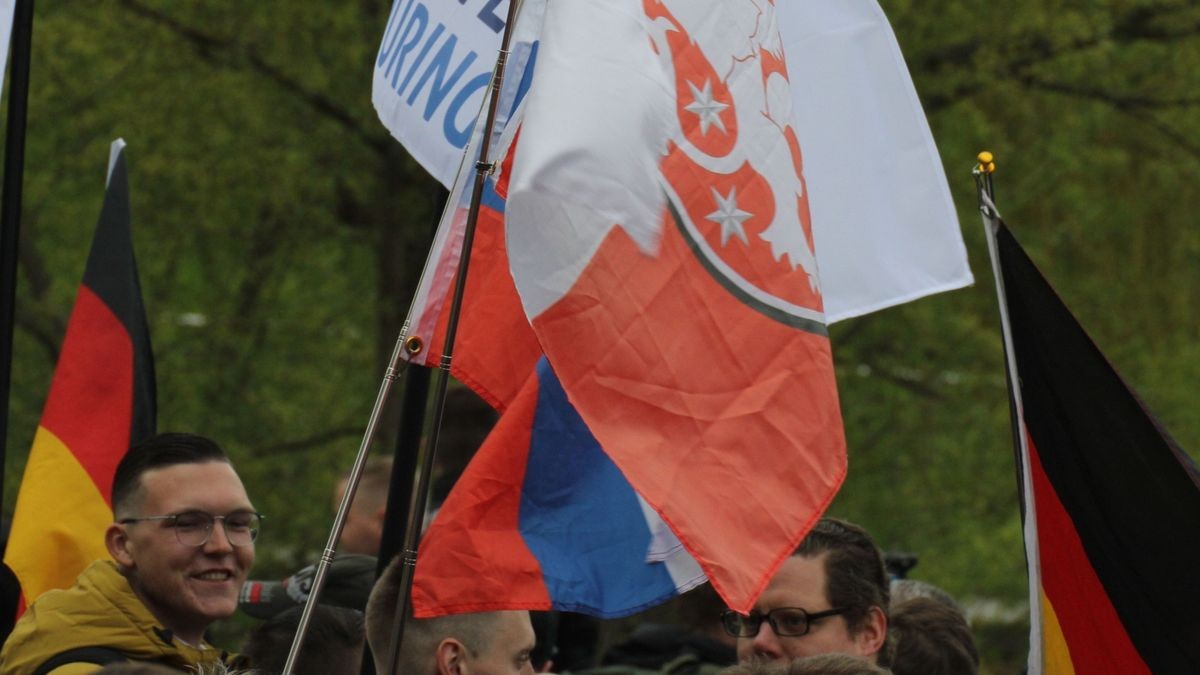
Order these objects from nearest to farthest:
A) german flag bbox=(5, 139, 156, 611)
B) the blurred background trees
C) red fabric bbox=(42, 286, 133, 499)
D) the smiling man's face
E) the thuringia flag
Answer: the thuringia flag → the smiling man's face → german flag bbox=(5, 139, 156, 611) → red fabric bbox=(42, 286, 133, 499) → the blurred background trees

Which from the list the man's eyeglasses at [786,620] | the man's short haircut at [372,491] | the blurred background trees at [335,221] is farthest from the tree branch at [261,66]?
the man's eyeglasses at [786,620]

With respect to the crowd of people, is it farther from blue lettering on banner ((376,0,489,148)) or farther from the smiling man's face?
blue lettering on banner ((376,0,489,148))

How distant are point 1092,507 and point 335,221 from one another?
27.2 feet

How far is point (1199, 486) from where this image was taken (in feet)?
13.3

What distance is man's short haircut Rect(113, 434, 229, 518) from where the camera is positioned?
15.0 feet

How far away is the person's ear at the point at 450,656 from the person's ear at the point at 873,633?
98cm

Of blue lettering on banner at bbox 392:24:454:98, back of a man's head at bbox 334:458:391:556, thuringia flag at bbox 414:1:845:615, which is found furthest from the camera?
back of a man's head at bbox 334:458:391:556

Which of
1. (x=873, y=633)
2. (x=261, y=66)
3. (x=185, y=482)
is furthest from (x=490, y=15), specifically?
(x=261, y=66)

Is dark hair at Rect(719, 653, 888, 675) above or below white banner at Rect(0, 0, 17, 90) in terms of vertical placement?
below

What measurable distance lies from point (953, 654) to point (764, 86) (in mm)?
2000

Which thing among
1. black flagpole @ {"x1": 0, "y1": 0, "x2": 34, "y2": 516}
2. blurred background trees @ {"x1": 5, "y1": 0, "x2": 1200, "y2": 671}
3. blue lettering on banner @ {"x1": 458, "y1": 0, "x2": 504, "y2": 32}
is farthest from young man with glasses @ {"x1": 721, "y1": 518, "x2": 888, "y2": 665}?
blurred background trees @ {"x1": 5, "y1": 0, "x2": 1200, "y2": 671}

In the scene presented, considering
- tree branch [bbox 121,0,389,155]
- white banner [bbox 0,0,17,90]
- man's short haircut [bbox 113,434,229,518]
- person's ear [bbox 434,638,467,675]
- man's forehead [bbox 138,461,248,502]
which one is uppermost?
tree branch [bbox 121,0,389,155]

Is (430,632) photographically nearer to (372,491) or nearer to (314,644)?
(314,644)

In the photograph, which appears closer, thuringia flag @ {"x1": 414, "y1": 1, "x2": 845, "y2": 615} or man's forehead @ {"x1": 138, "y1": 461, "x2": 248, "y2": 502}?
thuringia flag @ {"x1": 414, "y1": 1, "x2": 845, "y2": 615}
